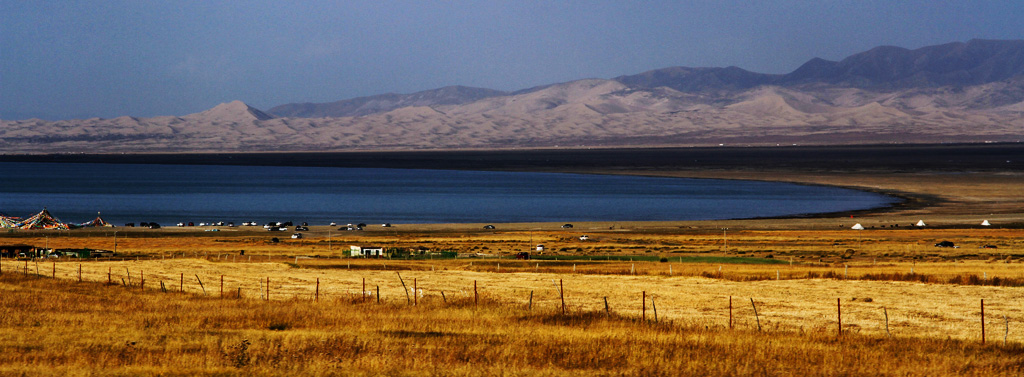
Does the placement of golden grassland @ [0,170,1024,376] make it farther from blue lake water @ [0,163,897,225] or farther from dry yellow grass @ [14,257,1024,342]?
blue lake water @ [0,163,897,225]

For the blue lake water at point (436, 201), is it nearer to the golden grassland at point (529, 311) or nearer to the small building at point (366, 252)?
the golden grassland at point (529, 311)

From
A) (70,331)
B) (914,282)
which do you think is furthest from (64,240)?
(914,282)

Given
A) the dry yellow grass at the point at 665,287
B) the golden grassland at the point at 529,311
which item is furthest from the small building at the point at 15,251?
the dry yellow grass at the point at 665,287

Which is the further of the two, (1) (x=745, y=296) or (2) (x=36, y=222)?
(2) (x=36, y=222)

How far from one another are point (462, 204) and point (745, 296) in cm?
10140

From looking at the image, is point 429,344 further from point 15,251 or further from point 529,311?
point 15,251

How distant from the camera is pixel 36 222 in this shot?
317 ft

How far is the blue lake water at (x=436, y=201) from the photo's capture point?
11881 cm

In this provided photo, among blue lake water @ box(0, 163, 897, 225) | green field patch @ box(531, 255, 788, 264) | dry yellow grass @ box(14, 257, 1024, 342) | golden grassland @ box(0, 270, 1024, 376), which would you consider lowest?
green field patch @ box(531, 255, 788, 264)

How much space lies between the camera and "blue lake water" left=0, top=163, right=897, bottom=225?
11881 centimetres

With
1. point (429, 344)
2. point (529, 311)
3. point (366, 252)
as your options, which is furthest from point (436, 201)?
point (429, 344)

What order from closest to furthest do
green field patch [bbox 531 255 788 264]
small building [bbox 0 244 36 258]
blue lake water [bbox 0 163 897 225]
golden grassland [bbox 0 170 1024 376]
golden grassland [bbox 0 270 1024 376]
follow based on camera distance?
golden grassland [bbox 0 270 1024 376], golden grassland [bbox 0 170 1024 376], green field patch [bbox 531 255 788 264], small building [bbox 0 244 36 258], blue lake water [bbox 0 163 897 225]

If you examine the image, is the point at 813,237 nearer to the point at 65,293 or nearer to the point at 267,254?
the point at 267,254

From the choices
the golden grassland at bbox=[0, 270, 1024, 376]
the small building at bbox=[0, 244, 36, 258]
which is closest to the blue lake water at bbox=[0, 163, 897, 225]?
the small building at bbox=[0, 244, 36, 258]
